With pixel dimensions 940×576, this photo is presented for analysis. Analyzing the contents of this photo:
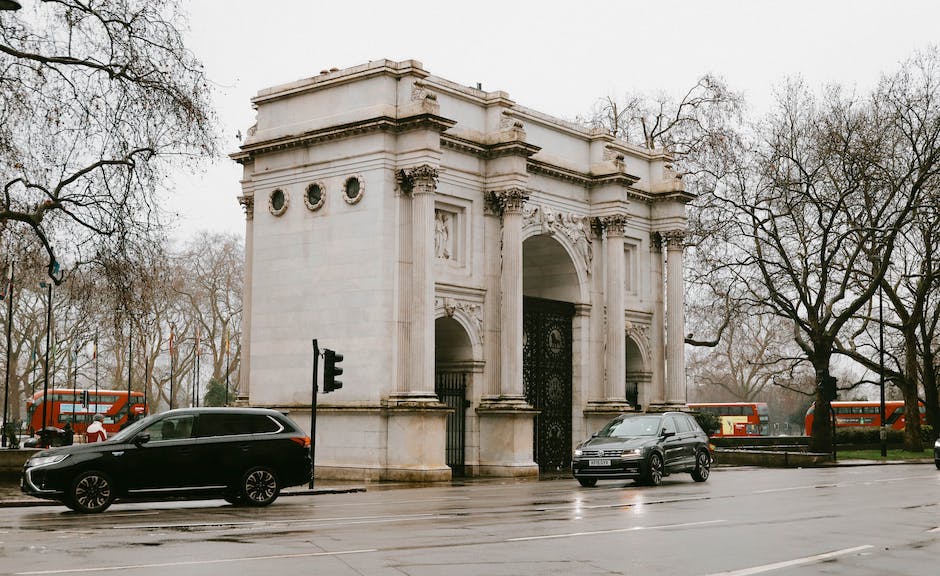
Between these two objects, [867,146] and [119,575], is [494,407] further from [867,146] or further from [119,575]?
[119,575]

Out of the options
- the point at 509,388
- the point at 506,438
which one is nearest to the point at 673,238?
the point at 509,388

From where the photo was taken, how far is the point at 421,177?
29094mm

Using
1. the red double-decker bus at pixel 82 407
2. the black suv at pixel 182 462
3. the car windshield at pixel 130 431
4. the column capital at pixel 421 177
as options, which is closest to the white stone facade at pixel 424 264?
the column capital at pixel 421 177

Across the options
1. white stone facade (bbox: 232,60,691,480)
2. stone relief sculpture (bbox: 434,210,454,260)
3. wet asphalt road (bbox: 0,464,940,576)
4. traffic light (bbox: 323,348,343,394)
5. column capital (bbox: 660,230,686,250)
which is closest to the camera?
wet asphalt road (bbox: 0,464,940,576)

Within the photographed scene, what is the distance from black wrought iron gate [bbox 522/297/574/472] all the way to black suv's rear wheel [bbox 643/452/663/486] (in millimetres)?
9272

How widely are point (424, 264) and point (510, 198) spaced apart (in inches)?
161

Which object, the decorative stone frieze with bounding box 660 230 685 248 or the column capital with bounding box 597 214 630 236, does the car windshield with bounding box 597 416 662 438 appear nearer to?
the column capital with bounding box 597 214 630 236

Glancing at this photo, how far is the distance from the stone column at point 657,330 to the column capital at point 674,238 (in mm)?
392

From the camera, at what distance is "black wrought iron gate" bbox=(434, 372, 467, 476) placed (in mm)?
31734

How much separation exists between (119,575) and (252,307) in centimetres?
2266

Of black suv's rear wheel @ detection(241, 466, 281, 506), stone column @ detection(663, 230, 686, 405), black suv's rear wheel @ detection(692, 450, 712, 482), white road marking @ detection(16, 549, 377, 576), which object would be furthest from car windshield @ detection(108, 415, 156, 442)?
stone column @ detection(663, 230, 686, 405)

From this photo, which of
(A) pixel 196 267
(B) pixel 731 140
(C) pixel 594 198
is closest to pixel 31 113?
(C) pixel 594 198

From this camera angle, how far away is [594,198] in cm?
3619

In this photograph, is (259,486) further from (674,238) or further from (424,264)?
(674,238)
